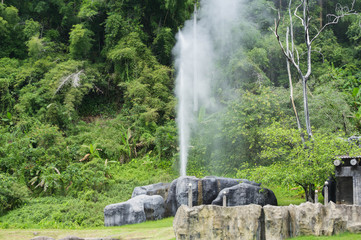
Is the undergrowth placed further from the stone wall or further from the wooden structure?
the wooden structure

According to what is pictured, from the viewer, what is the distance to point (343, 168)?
14688mm

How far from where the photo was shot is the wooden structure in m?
14.2

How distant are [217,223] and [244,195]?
20.9 feet

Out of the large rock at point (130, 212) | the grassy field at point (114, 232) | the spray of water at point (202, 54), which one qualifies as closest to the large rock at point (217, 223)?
the grassy field at point (114, 232)

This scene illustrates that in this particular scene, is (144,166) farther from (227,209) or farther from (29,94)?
(227,209)

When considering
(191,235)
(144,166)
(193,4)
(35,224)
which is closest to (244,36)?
(193,4)

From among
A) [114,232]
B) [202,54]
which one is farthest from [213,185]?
[202,54]

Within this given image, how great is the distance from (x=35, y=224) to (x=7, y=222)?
1218 millimetres

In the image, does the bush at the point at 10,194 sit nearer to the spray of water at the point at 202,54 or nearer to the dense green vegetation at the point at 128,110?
the dense green vegetation at the point at 128,110

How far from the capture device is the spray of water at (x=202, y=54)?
25125 mm

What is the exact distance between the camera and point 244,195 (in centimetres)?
1576

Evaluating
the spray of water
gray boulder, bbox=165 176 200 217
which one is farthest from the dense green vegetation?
gray boulder, bbox=165 176 200 217

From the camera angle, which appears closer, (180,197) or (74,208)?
(180,197)

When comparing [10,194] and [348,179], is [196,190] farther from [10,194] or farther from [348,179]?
[10,194]
